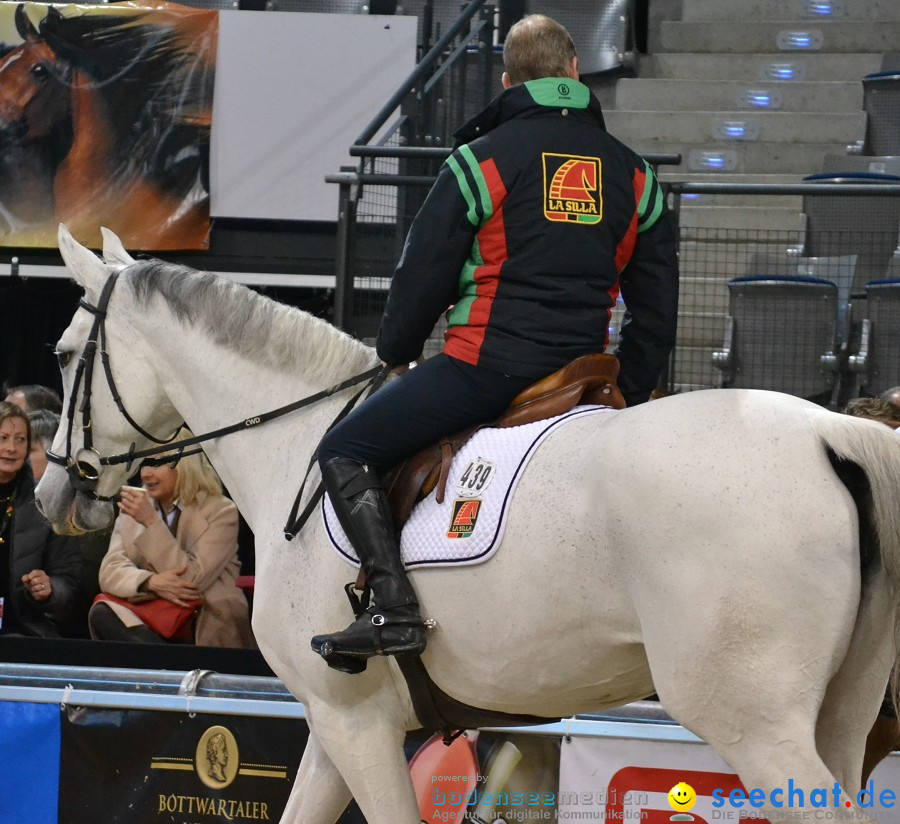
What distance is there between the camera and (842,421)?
2.54 metres

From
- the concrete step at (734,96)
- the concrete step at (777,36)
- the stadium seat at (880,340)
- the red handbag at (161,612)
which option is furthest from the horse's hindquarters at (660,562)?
the concrete step at (777,36)

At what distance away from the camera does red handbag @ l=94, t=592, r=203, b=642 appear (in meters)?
5.17

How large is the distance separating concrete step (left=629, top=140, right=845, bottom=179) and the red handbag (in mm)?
5379

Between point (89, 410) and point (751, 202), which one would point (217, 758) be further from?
point (751, 202)

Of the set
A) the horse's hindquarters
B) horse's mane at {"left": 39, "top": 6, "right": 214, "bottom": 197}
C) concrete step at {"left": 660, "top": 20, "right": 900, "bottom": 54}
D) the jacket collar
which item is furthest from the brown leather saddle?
concrete step at {"left": 660, "top": 20, "right": 900, "bottom": 54}

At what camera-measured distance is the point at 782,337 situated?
6.21 m

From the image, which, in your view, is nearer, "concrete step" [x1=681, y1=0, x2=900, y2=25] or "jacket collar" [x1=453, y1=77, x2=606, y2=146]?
"jacket collar" [x1=453, y1=77, x2=606, y2=146]

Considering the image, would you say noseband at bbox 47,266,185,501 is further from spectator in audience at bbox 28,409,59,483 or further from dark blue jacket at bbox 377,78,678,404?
spectator in audience at bbox 28,409,59,483

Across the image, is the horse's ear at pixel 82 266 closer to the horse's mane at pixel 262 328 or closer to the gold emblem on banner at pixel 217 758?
the horse's mane at pixel 262 328

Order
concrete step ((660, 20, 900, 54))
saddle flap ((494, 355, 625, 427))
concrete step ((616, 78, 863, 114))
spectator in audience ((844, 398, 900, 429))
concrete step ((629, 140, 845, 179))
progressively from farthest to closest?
1. concrete step ((660, 20, 900, 54))
2. concrete step ((616, 78, 863, 114))
3. concrete step ((629, 140, 845, 179))
4. spectator in audience ((844, 398, 900, 429))
5. saddle flap ((494, 355, 625, 427))

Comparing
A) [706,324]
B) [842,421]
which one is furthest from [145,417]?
[706,324]

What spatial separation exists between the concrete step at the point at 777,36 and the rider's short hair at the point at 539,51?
300 inches

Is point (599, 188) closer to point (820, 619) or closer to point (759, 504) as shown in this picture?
point (759, 504)

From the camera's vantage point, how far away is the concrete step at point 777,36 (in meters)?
9.92
